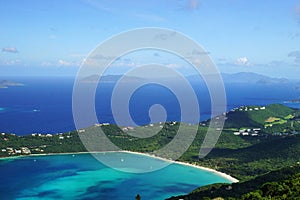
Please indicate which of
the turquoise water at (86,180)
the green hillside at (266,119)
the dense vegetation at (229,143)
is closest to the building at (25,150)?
the dense vegetation at (229,143)

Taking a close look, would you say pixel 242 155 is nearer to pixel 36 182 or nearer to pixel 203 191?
pixel 203 191

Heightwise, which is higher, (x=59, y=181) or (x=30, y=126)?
(x=30, y=126)

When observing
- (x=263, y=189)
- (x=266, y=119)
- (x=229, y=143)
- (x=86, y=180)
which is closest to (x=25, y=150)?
(x=86, y=180)

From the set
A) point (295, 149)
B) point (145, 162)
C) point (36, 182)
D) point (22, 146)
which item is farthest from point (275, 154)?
point (22, 146)

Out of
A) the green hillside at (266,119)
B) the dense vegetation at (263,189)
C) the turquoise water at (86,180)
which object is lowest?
the turquoise water at (86,180)

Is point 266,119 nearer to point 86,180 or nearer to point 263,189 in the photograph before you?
point 86,180

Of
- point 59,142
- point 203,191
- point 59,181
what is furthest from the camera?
point 59,142

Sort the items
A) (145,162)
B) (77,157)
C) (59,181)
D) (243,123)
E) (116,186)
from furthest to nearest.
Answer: (243,123) < (77,157) < (145,162) < (59,181) < (116,186)

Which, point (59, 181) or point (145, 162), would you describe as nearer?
point (59, 181)

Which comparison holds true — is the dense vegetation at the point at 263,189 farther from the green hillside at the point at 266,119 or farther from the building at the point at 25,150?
the green hillside at the point at 266,119
